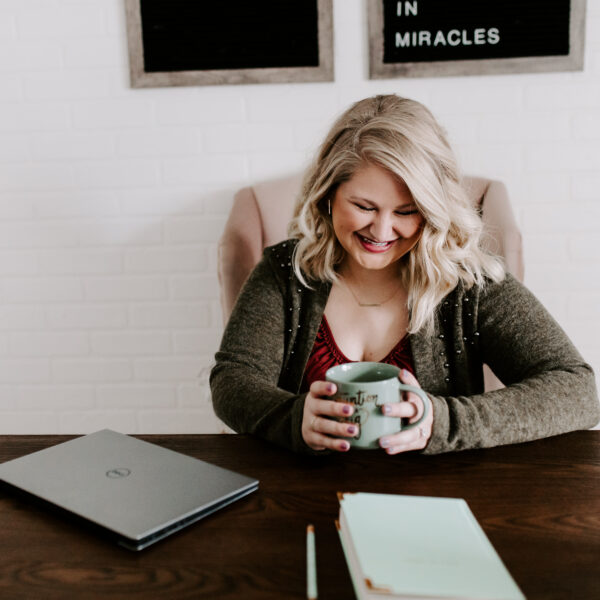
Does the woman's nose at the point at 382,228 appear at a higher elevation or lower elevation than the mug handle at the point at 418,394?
higher

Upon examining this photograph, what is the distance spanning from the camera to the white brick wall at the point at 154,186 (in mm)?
2062

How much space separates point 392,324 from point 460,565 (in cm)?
75

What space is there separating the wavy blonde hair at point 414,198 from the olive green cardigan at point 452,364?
0.04 m

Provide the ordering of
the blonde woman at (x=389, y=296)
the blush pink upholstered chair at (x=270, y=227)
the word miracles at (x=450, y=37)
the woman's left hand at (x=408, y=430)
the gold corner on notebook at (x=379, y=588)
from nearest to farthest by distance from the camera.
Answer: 1. the gold corner on notebook at (x=379, y=588)
2. the woman's left hand at (x=408, y=430)
3. the blonde woman at (x=389, y=296)
4. the blush pink upholstered chair at (x=270, y=227)
5. the word miracles at (x=450, y=37)

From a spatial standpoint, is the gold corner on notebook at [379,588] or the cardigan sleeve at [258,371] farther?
the cardigan sleeve at [258,371]

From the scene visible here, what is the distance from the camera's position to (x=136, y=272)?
2268 mm

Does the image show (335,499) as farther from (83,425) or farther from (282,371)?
(83,425)

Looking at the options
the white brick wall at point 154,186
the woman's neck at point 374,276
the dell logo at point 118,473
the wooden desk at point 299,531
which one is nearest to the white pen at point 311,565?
the wooden desk at point 299,531

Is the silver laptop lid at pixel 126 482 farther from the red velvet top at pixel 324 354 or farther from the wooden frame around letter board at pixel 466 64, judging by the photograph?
the wooden frame around letter board at pixel 466 64

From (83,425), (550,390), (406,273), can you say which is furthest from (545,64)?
(83,425)

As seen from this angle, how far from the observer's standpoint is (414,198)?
1.19 metres

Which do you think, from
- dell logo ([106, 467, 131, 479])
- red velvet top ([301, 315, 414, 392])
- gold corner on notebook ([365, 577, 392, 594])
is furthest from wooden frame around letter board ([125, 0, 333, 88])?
gold corner on notebook ([365, 577, 392, 594])

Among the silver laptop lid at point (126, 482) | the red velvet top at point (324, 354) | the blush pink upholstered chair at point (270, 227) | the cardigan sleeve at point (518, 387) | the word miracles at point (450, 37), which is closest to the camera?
the silver laptop lid at point (126, 482)

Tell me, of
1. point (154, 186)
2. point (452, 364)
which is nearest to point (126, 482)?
point (452, 364)
